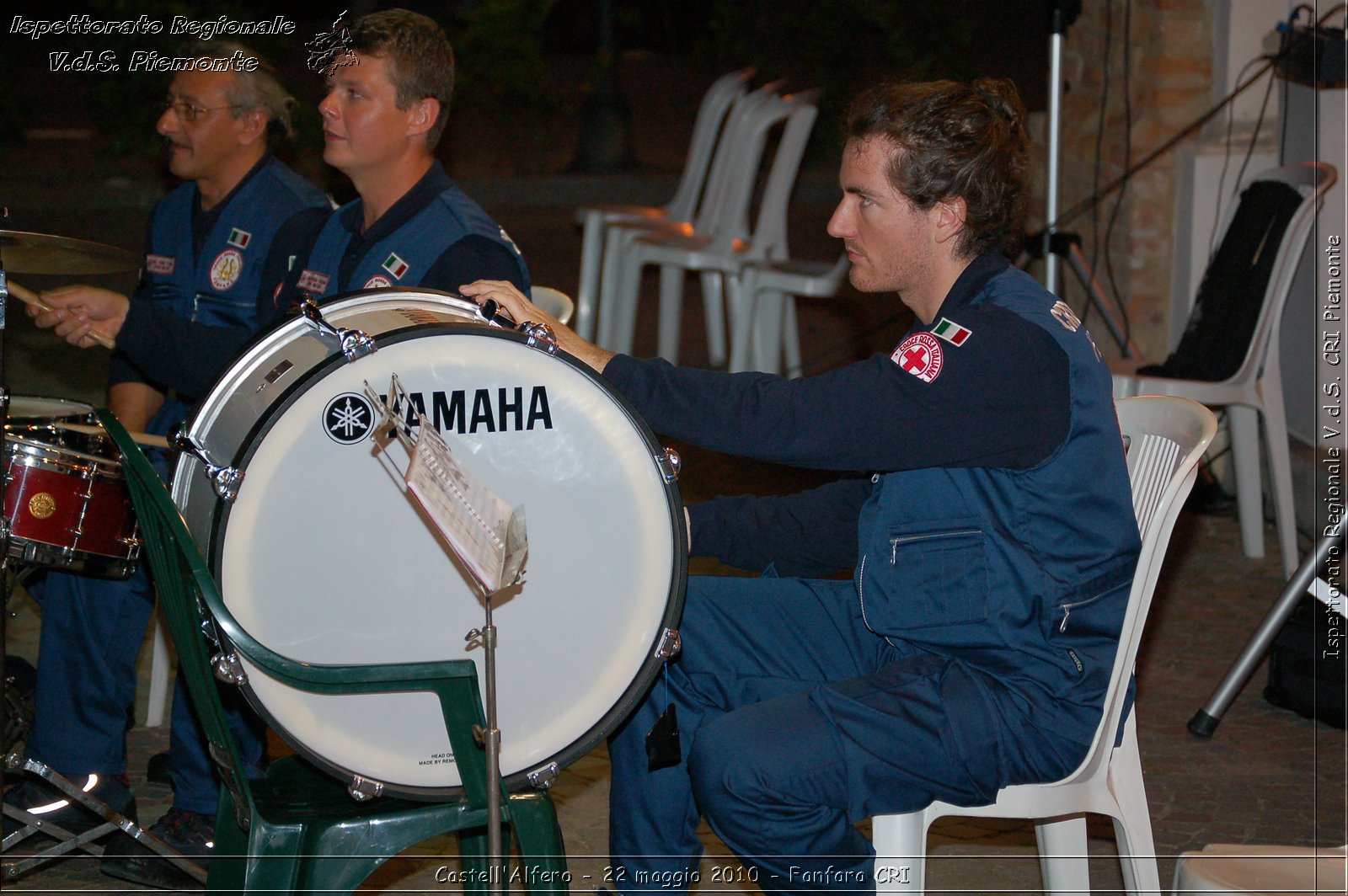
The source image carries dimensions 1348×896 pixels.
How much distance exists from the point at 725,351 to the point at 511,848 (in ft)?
14.4

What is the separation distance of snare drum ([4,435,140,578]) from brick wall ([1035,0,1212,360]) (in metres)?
4.05

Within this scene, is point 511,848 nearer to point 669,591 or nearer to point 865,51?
point 669,591

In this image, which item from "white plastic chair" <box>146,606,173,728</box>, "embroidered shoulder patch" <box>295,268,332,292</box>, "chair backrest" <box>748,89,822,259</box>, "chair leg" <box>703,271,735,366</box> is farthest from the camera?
"chair leg" <box>703,271,735,366</box>

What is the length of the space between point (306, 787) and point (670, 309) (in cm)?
441

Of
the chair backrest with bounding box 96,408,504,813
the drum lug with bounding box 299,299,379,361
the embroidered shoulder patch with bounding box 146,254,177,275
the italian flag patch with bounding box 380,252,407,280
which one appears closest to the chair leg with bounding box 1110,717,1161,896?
the chair backrest with bounding box 96,408,504,813

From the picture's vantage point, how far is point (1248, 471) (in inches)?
184

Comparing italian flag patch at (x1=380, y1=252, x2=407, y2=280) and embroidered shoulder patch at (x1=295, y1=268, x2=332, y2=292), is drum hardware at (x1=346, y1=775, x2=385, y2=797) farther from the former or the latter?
embroidered shoulder patch at (x1=295, y1=268, x2=332, y2=292)

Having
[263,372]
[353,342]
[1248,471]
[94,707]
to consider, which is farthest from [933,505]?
[1248,471]

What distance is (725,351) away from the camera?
6.94 metres

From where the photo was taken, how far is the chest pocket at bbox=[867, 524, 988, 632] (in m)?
2.15

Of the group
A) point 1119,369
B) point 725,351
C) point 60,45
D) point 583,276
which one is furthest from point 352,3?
point 1119,369

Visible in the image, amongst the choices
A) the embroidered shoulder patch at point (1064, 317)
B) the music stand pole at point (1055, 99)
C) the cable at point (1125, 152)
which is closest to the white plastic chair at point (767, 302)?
the music stand pole at point (1055, 99)

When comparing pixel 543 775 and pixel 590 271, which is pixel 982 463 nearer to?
pixel 543 775

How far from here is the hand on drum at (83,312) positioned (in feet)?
9.14
